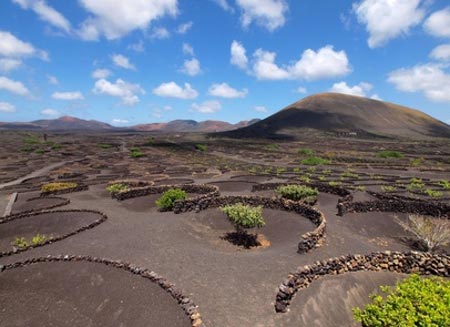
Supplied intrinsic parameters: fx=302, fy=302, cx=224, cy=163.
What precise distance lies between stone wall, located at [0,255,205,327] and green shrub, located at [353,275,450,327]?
18.0 feet

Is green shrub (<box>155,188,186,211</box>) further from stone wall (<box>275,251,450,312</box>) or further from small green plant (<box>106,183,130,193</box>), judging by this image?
stone wall (<box>275,251,450,312</box>)

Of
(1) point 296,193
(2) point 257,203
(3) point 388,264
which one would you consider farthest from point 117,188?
(3) point 388,264

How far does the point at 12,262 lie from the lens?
16.2 meters

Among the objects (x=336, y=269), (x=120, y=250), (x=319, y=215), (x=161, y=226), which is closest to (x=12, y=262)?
(x=120, y=250)

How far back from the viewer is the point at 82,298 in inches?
512

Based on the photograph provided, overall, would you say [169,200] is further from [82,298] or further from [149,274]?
[82,298]

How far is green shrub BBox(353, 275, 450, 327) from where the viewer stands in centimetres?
→ 786

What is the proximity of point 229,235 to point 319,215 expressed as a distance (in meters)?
6.44

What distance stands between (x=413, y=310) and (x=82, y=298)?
12378 mm

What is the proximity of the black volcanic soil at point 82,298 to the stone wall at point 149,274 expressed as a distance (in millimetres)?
195

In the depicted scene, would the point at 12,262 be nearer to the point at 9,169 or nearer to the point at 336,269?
the point at 336,269

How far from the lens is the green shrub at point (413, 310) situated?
25.8 ft

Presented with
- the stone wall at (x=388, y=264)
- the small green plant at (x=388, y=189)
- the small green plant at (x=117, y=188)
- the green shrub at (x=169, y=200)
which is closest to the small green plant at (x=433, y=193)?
the small green plant at (x=388, y=189)

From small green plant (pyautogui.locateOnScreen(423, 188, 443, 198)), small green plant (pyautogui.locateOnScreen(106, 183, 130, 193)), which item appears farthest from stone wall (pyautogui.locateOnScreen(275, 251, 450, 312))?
small green plant (pyautogui.locateOnScreen(106, 183, 130, 193))
